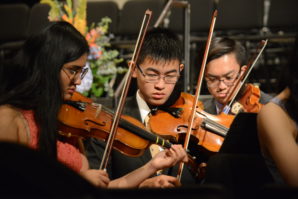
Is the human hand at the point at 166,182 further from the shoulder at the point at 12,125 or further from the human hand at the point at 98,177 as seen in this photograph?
the shoulder at the point at 12,125

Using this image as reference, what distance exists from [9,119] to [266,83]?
2.74m

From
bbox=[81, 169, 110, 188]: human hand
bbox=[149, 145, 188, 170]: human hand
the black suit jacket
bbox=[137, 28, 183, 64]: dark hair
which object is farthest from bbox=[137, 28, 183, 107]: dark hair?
bbox=[81, 169, 110, 188]: human hand

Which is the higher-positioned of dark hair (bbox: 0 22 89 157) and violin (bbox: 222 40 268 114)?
dark hair (bbox: 0 22 89 157)


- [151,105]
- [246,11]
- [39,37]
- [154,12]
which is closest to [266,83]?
[246,11]

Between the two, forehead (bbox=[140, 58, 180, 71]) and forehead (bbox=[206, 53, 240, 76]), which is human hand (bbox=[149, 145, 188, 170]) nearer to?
forehead (bbox=[140, 58, 180, 71])

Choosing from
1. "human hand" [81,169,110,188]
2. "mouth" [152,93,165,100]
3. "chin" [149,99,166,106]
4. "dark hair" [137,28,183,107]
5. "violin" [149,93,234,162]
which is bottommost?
"violin" [149,93,234,162]

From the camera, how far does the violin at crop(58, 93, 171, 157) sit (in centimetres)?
Result: 165

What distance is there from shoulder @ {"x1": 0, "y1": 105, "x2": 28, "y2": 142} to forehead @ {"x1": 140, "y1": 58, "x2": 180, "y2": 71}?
2.36 feet

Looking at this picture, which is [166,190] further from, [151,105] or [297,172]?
[151,105]

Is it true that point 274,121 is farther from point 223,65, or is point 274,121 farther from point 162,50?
point 223,65

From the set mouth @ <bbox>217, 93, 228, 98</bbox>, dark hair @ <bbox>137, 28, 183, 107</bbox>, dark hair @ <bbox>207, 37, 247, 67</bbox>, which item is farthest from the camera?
dark hair @ <bbox>207, 37, 247, 67</bbox>

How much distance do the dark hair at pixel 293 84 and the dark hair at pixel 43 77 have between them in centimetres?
70

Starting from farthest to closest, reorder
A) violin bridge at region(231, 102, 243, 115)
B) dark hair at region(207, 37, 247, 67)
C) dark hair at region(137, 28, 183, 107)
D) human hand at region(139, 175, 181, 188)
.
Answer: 1. dark hair at region(207, 37, 247, 67)
2. violin bridge at region(231, 102, 243, 115)
3. dark hair at region(137, 28, 183, 107)
4. human hand at region(139, 175, 181, 188)

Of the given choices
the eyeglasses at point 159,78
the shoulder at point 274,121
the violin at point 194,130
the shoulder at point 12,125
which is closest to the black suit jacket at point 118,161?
the violin at point 194,130
